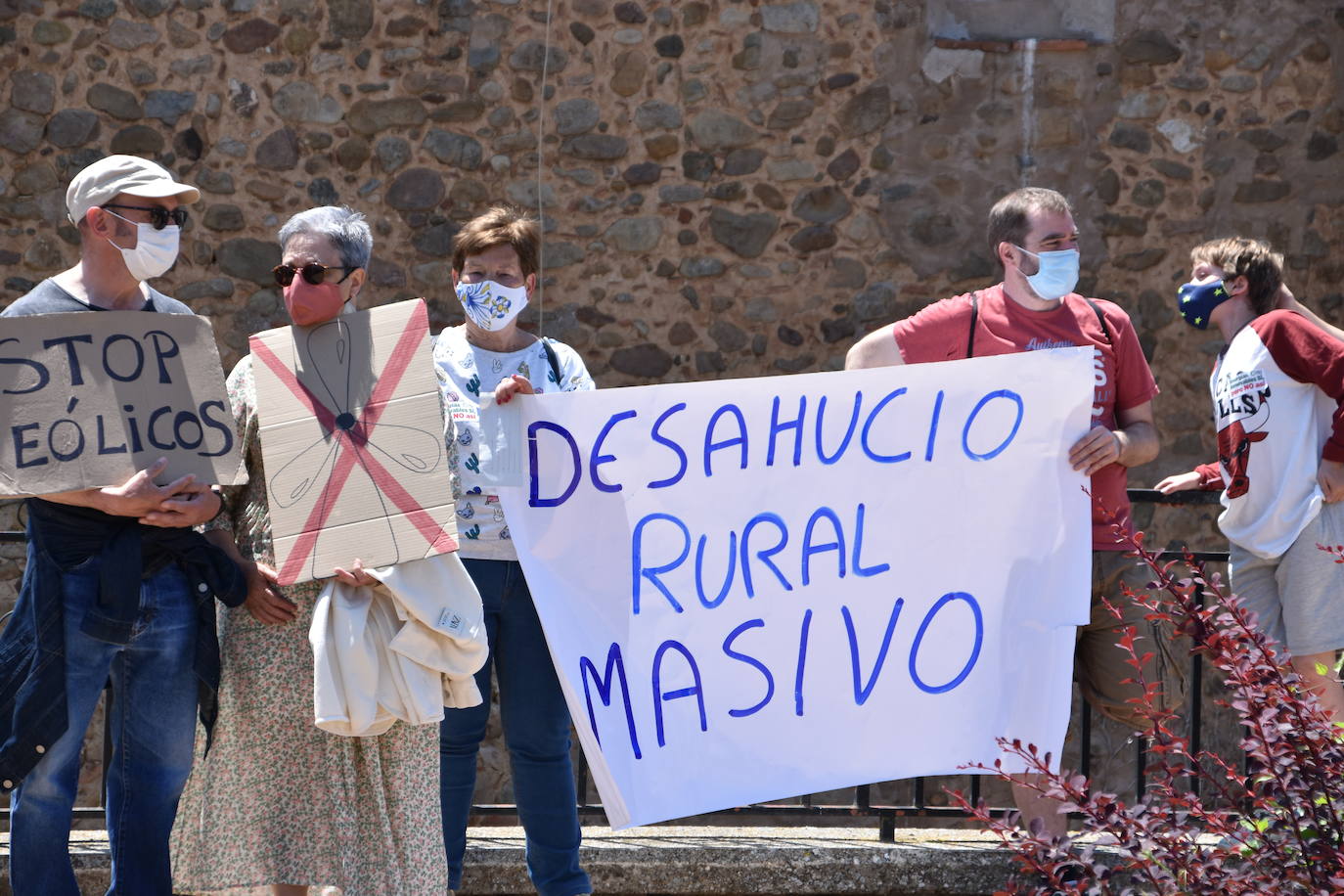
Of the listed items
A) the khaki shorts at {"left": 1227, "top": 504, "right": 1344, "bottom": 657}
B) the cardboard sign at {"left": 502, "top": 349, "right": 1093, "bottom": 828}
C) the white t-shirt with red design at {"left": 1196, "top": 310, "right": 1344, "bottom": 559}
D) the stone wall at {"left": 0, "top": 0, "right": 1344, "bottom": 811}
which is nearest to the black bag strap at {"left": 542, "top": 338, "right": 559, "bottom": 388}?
the cardboard sign at {"left": 502, "top": 349, "right": 1093, "bottom": 828}

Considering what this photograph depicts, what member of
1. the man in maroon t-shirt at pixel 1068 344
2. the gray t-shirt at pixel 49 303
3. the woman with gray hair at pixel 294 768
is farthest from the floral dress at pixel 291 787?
the man in maroon t-shirt at pixel 1068 344

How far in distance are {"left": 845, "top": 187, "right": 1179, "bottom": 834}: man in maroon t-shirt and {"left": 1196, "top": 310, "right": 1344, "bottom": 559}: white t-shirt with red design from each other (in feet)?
1.65

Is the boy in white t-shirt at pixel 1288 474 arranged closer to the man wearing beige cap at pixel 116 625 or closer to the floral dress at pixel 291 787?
the floral dress at pixel 291 787

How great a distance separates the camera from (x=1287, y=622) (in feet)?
13.8

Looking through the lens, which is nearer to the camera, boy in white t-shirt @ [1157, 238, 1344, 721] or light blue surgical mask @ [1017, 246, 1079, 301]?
light blue surgical mask @ [1017, 246, 1079, 301]

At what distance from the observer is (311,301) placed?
124 inches

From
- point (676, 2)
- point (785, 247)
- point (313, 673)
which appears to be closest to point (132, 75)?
point (676, 2)

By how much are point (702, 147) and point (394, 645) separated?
4.22m

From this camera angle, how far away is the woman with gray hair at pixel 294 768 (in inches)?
126

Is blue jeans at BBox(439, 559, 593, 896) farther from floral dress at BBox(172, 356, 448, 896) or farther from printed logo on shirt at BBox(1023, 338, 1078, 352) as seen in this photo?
printed logo on shirt at BBox(1023, 338, 1078, 352)

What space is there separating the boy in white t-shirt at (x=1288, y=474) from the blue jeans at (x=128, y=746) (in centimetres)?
276

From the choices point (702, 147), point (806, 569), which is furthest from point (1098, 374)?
point (702, 147)

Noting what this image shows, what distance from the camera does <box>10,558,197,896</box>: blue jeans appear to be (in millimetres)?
3029

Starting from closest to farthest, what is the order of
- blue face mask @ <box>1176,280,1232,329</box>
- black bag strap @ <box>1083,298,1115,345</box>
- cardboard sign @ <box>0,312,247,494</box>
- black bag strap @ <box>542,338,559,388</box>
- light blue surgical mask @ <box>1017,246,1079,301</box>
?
cardboard sign @ <box>0,312,247,494</box>, black bag strap @ <box>542,338,559,388</box>, light blue surgical mask @ <box>1017,246,1079,301</box>, black bag strap @ <box>1083,298,1115,345</box>, blue face mask @ <box>1176,280,1232,329</box>
